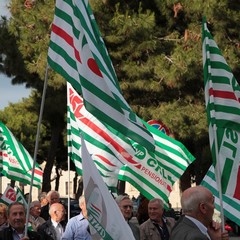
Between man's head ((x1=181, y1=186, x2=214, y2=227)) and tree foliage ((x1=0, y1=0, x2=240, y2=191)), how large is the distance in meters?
17.7

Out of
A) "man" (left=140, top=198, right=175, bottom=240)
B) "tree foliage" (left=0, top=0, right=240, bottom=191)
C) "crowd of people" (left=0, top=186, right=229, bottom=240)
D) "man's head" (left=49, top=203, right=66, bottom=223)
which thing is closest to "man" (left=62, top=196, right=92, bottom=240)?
"crowd of people" (left=0, top=186, right=229, bottom=240)

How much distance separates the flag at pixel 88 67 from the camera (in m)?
7.88

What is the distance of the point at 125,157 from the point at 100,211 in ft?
21.5

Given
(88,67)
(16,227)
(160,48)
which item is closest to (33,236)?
(16,227)

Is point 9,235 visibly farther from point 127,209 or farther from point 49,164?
point 49,164

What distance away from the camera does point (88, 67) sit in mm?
8094

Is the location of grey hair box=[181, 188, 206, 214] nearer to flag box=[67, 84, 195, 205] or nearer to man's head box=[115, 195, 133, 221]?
man's head box=[115, 195, 133, 221]

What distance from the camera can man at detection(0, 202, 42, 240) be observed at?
8.01 meters

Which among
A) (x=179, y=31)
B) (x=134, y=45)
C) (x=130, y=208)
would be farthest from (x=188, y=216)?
(x=179, y=31)

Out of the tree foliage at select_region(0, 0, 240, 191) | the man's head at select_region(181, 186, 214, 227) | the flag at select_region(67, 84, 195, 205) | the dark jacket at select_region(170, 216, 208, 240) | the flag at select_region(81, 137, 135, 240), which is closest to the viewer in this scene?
the dark jacket at select_region(170, 216, 208, 240)

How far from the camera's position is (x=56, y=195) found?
1274 cm

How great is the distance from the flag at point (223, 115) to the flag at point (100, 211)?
1.83m

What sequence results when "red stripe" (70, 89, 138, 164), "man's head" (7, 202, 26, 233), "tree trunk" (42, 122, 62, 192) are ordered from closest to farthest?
"man's head" (7, 202, 26, 233) < "red stripe" (70, 89, 138, 164) < "tree trunk" (42, 122, 62, 192)

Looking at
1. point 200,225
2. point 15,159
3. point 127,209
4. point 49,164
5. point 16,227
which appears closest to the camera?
point 200,225
